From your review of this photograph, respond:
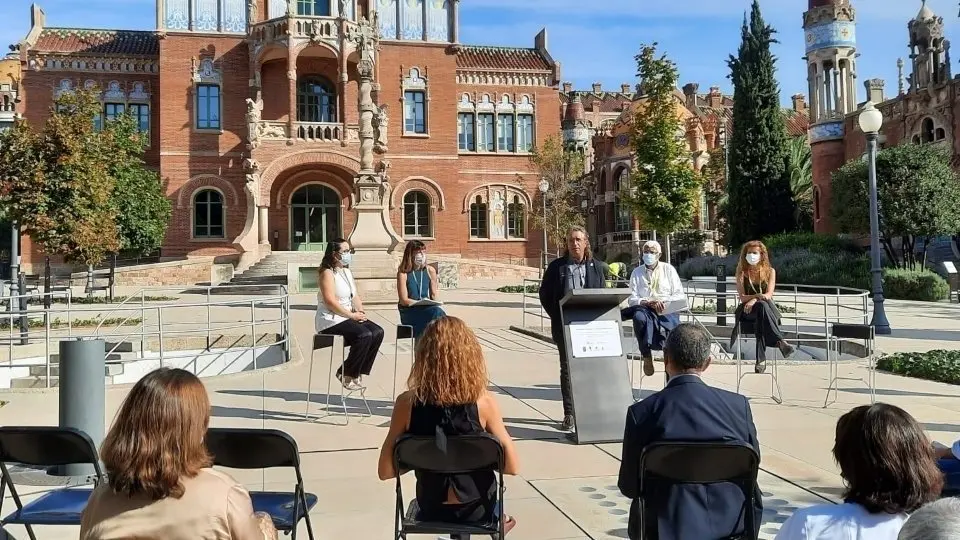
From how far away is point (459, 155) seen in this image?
133 feet

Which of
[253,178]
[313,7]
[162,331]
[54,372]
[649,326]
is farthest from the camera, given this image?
[313,7]

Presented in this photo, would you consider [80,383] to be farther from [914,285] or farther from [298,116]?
[298,116]

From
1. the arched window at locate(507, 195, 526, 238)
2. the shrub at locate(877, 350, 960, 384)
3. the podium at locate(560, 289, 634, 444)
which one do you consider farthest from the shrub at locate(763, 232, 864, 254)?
the podium at locate(560, 289, 634, 444)

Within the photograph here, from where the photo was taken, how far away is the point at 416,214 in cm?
3950

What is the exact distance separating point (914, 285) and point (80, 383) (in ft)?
91.0

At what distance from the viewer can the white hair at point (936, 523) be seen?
64.4 inches

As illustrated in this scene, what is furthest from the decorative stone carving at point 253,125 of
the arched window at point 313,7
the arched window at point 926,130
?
the arched window at point 926,130

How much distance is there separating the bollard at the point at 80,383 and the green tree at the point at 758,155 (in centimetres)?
3541

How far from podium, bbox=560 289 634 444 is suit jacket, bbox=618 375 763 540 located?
121 inches

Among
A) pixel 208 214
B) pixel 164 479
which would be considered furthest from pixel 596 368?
pixel 208 214

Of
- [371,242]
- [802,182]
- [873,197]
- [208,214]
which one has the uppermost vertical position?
[802,182]

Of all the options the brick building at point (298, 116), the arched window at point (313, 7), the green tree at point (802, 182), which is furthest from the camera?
the green tree at point (802, 182)

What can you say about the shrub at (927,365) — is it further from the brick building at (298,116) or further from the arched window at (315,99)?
the arched window at (315,99)

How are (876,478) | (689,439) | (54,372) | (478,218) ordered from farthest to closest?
1. (478,218)
2. (54,372)
3. (689,439)
4. (876,478)
